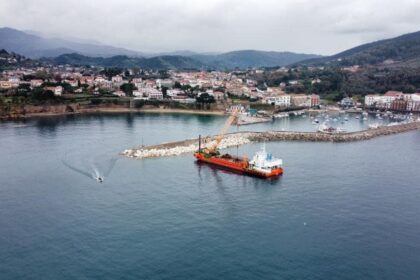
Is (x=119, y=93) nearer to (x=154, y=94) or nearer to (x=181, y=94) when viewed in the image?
(x=154, y=94)

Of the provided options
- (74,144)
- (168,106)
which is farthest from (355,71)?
(74,144)

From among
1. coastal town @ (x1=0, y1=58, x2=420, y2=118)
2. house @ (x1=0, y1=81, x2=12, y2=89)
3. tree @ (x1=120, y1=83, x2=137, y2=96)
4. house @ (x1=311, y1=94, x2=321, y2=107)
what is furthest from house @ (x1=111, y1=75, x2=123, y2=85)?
house @ (x1=311, y1=94, x2=321, y2=107)

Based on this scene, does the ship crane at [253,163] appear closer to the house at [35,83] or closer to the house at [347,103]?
the house at [35,83]

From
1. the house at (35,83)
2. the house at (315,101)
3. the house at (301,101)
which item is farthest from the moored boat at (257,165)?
the house at (35,83)

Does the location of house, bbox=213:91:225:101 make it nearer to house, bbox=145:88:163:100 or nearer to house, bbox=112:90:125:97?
house, bbox=145:88:163:100

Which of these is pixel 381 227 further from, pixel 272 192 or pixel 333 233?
pixel 272 192

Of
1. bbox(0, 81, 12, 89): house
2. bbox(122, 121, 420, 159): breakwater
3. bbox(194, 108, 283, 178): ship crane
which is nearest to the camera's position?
bbox(194, 108, 283, 178): ship crane
